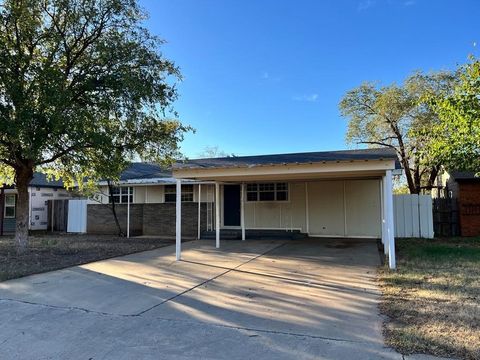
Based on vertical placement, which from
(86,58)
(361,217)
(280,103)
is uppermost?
(280,103)

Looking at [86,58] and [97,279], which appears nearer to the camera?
[97,279]

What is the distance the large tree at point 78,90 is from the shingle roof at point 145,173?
4685 mm

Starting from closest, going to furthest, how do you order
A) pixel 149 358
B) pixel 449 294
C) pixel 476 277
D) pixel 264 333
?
pixel 149 358 < pixel 264 333 < pixel 449 294 < pixel 476 277

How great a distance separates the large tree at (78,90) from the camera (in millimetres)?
9625

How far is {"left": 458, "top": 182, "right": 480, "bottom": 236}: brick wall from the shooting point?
16.2 metres

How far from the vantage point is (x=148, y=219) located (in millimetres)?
18500

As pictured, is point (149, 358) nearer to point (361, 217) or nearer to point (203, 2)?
point (203, 2)

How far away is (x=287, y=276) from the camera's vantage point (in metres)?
8.44

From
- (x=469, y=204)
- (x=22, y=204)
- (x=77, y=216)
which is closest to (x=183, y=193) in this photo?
(x=77, y=216)

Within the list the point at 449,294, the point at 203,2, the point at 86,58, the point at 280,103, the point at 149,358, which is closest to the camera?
the point at 149,358

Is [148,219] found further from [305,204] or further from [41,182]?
[41,182]

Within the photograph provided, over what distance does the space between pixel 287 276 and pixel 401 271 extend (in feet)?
8.24

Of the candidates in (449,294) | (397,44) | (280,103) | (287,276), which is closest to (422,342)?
(449,294)

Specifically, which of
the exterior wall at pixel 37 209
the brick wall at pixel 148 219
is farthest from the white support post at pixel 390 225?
the exterior wall at pixel 37 209
